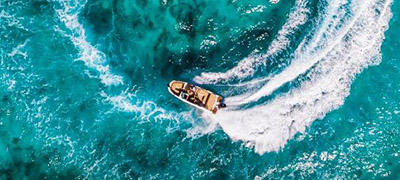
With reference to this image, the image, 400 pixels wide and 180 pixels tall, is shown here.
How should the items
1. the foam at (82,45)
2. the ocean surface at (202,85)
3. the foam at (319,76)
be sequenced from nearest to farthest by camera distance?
the ocean surface at (202,85) → the foam at (319,76) → the foam at (82,45)

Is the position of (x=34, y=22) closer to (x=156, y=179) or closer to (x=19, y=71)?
(x=19, y=71)

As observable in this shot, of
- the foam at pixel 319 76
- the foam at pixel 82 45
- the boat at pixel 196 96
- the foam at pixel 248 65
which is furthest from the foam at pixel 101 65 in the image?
the foam at pixel 319 76

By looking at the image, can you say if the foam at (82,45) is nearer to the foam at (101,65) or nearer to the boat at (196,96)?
the foam at (101,65)

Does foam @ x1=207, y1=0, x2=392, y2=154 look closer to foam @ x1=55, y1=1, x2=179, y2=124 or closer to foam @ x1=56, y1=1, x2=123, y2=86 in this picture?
foam @ x1=55, y1=1, x2=179, y2=124

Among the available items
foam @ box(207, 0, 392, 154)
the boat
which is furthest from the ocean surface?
the boat

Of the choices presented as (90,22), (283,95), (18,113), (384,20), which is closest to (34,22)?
(90,22)

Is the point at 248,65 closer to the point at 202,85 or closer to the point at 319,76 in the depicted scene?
the point at 202,85
